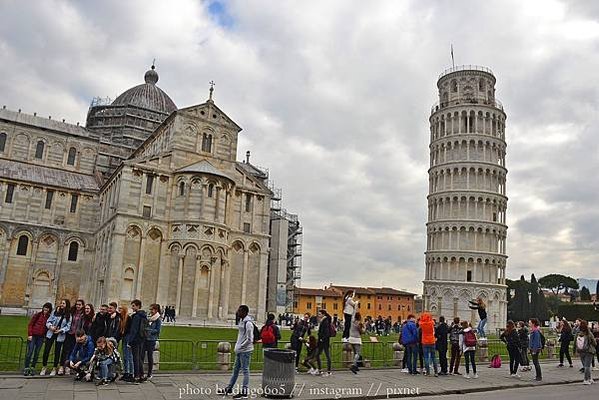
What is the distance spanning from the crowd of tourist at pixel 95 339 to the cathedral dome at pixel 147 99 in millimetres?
50825

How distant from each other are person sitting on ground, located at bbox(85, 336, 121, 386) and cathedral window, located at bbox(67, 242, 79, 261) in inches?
1441

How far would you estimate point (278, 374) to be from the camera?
10633 millimetres

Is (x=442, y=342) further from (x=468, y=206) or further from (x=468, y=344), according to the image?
(x=468, y=206)

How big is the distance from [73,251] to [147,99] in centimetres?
2338

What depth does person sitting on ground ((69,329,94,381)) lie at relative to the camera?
1182 cm

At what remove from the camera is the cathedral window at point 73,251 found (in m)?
44.6

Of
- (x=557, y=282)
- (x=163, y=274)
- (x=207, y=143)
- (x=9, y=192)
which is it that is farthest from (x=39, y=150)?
(x=557, y=282)

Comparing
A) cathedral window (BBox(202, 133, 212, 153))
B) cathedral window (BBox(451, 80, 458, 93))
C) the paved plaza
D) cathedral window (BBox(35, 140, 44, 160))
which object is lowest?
the paved plaza

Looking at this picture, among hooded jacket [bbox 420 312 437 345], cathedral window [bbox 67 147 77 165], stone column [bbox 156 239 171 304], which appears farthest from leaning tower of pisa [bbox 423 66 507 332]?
hooded jacket [bbox 420 312 437 345]

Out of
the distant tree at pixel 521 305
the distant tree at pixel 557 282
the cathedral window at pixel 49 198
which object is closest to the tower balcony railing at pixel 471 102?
the distant tree at pixel 521 305

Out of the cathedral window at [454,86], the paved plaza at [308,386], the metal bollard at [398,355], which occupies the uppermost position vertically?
the cathedral window at [454,86]

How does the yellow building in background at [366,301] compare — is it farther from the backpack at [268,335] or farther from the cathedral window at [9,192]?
the backpack at [268,335]

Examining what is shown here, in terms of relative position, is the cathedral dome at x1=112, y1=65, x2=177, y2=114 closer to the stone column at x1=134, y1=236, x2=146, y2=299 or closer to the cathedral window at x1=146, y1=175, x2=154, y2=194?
the cathedral window at x1=146, y1=175, x2=154, y2=194

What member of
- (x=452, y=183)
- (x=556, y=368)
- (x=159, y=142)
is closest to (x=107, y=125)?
(x=159, y=142)
